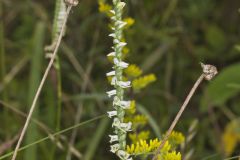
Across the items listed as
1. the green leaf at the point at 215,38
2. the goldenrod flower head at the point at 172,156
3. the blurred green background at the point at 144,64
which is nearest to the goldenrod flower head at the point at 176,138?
the goldenrod flower head at the point at 172,156

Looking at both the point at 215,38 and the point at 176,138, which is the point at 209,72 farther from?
the point at 215,38

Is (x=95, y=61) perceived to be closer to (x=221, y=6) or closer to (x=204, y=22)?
(x=204, y=22)

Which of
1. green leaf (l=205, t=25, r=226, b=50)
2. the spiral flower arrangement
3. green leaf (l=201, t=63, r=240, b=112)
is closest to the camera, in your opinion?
the spiral flower arrangement

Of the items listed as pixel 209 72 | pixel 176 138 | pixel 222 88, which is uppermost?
pixel 209 72

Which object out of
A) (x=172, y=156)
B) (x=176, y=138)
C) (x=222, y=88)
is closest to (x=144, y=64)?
(x=222, y=88)

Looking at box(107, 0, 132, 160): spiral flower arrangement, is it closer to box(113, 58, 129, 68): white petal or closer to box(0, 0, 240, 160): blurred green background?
box(113, 58, 129, 68): white petal

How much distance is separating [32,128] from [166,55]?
2.67ft

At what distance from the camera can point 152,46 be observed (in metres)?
2.12

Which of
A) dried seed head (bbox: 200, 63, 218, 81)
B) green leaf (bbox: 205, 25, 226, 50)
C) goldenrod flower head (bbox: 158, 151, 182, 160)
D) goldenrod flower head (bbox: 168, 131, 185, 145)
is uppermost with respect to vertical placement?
dried seed head (bbox: 200, 63, 218, 81)

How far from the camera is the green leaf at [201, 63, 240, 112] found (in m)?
1.74

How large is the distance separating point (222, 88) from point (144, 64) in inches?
13.1

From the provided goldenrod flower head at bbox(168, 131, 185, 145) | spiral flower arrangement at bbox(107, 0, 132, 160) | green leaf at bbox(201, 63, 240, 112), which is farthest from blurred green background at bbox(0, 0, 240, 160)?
spiral flower arrangement at bbox(107, 0, 132, 160)

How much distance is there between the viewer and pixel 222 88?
1.77m

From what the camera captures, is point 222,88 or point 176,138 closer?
point 176,138
